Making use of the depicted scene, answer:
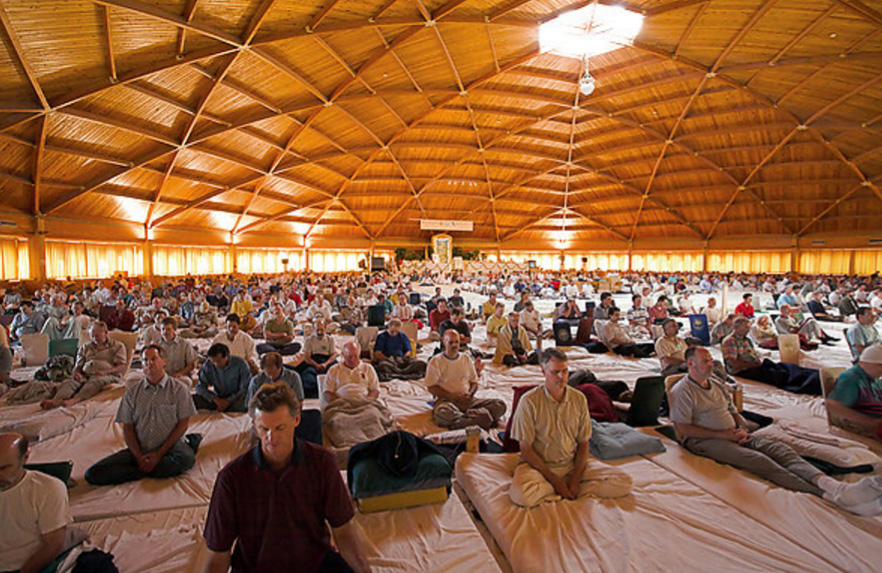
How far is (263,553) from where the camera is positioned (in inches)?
80.2

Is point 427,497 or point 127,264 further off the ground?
point 127,264

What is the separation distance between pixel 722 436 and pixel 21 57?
1670cm

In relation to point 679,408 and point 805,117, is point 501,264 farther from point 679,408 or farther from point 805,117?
point 679,408

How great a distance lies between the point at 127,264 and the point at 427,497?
2761 centimetres

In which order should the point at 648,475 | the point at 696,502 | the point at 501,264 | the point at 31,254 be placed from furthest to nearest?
the point at 501,264 < the point at 31,254 < the point at 648,475 < the point at 696,502

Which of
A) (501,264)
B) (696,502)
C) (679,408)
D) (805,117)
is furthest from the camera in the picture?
(501,264)

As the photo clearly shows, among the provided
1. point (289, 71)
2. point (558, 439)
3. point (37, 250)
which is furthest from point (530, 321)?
point (37, 250)

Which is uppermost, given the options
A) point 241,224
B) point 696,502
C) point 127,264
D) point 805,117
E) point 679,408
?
point 805,117

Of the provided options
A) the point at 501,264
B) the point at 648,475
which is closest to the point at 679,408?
the point at 648,475

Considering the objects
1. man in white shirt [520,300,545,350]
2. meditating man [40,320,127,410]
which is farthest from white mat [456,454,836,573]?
man in white shirt [520,300,545,350]

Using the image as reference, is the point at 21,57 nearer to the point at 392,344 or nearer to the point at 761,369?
the point at 392,344

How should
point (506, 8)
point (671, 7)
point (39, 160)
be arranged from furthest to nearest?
point (39, 160), point (506, 8), point (671, 7)

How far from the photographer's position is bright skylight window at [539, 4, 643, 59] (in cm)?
1536

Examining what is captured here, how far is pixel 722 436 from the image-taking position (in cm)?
412
